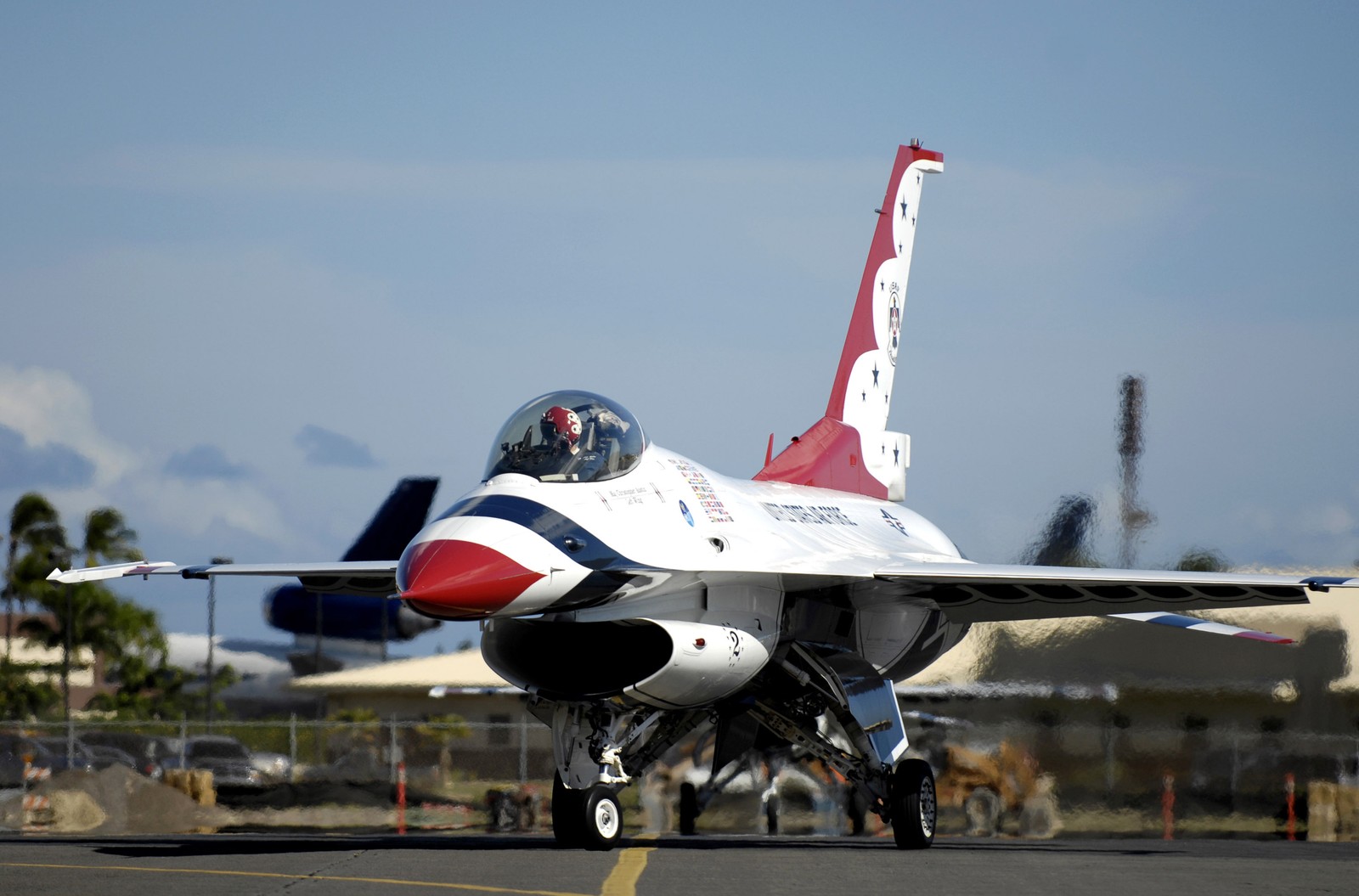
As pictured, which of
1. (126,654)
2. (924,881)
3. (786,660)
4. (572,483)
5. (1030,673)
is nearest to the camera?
(924,881)

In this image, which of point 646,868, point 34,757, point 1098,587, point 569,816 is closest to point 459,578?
point 646,868

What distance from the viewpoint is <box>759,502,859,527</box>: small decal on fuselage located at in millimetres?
15805

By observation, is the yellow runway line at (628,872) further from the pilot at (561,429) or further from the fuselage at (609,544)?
the pilot at (561,429)

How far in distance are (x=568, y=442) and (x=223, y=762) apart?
17.7 m

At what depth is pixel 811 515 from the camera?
661 inches

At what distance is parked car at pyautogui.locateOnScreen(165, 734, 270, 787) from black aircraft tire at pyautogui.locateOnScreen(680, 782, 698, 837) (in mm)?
6227

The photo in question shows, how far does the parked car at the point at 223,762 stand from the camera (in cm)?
2858

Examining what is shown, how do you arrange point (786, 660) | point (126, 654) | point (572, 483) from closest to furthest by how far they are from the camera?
point (572, 483) → point (786, 660) → point (126, 654)

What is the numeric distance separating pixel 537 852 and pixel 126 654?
52243 millimetres

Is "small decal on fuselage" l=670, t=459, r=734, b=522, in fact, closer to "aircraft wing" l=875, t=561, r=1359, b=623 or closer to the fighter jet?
the fighter jet

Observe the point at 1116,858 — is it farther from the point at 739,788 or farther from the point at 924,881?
the point at 739,788

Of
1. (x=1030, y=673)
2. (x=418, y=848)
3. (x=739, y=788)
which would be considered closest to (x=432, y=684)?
(x=739, y=788)

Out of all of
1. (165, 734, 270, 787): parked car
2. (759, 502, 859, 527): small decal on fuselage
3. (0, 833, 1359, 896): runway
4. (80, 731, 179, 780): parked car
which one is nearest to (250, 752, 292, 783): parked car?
(165, 734, 270, 787): parked car

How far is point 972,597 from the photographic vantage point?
16297mm
